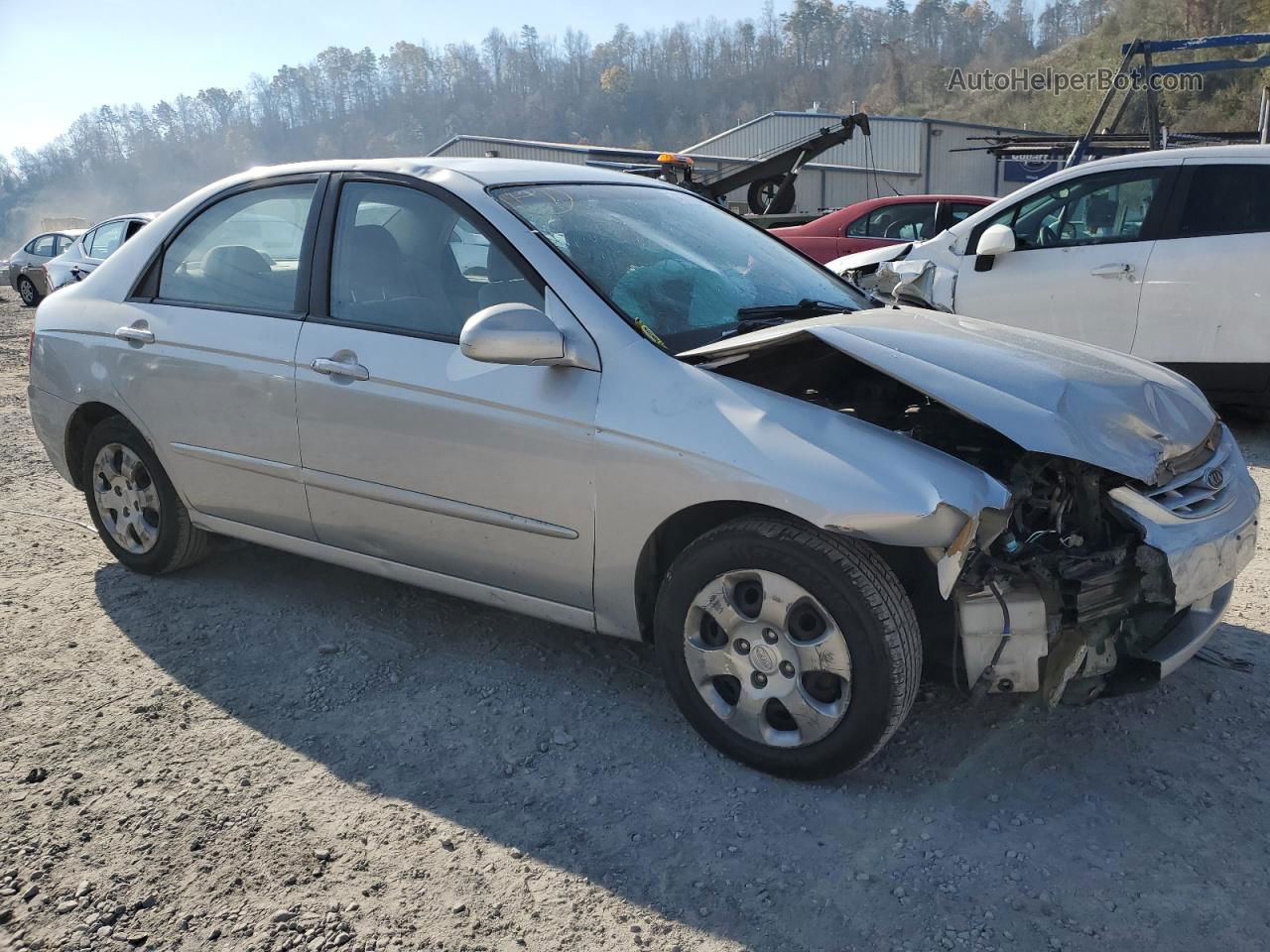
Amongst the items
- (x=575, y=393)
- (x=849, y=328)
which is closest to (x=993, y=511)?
(x=849, y=328)

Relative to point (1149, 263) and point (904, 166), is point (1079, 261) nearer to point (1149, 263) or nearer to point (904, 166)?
point (1149, 263)

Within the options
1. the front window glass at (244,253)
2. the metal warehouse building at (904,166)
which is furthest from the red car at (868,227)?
the metal warehouse building at (904,166)

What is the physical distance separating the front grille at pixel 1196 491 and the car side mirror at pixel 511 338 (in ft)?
5.40

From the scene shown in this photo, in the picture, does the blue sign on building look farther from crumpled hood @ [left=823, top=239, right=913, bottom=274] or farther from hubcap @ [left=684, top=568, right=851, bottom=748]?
hubcap @ [left=684, top=568, right=851, bottom=748]

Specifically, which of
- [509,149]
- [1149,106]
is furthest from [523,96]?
[1149,106]

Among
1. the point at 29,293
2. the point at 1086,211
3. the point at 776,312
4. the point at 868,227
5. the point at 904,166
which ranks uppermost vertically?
the point at 776,312

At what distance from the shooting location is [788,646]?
8.87 ft

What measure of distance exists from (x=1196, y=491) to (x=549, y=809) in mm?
1966

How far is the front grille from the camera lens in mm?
2752

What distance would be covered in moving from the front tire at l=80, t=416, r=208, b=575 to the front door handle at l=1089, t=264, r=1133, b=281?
5.34m

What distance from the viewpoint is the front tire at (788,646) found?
2.57 metres

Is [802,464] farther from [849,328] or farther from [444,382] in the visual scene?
[444,382]

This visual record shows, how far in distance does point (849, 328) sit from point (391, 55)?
147 meters

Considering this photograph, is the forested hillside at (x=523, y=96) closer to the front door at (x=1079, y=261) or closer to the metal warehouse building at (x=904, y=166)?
the metal warehouse building at (x=904, y=166)
